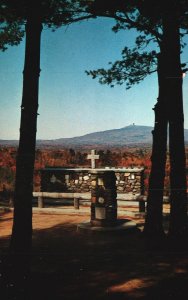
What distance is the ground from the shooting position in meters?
6.18

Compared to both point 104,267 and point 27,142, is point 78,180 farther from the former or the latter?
point 27,142

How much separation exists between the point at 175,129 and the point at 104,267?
3432mm

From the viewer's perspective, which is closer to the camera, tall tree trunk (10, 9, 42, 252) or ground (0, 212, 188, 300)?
ground (0, 212, 188, 300)

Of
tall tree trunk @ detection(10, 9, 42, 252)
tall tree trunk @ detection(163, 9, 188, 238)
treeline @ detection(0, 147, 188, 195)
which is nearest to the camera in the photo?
tall tree trunk @ detection(10, 9, 42, 252)

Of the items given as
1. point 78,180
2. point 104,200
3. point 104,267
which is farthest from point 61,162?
point 104,267

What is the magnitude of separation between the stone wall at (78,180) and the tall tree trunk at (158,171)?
8183 millimetres

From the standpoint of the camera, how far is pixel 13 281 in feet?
21.0

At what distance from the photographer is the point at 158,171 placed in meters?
9.82

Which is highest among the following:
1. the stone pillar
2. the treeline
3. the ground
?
the treeline

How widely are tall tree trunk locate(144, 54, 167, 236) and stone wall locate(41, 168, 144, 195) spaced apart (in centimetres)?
818

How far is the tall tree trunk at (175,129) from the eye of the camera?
8797 mm

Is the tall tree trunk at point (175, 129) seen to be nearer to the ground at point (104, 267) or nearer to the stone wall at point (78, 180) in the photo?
the ground at point (104, 267)

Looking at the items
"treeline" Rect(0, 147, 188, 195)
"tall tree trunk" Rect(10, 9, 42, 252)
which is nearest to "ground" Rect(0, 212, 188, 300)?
"tall tree trunk" Rect(10, 9, 42, 252)

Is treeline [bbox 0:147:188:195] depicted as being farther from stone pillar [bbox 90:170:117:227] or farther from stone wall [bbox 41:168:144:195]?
stone pillar [bbox 90:170:117:227]
